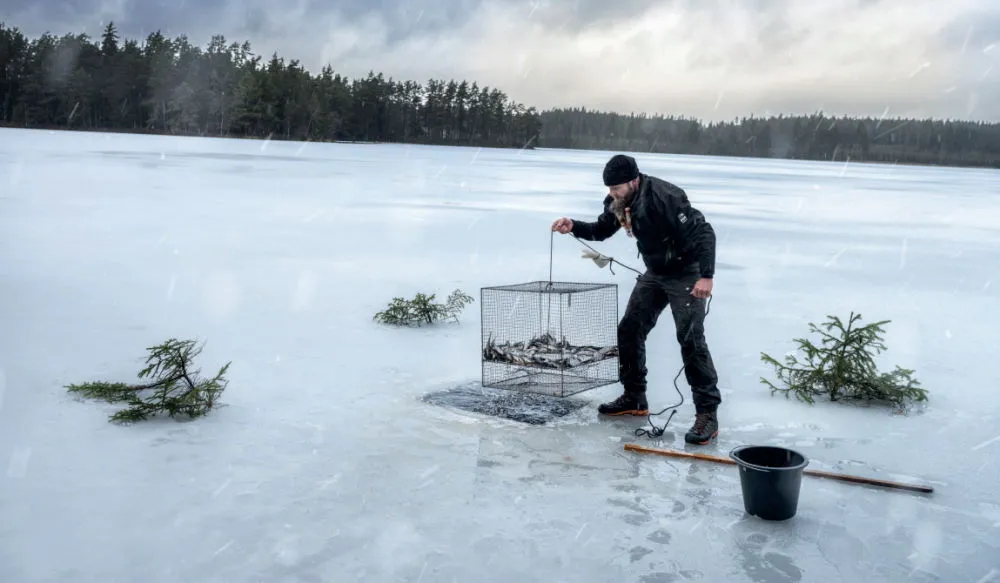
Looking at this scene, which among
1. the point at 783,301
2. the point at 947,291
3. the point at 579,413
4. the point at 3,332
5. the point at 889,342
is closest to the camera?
the point at 579,413

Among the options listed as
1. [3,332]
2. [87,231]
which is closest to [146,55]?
[87,231]

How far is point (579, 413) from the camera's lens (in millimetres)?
5984

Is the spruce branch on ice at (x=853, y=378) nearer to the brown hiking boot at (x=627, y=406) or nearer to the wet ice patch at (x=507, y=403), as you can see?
the brown hiking boot at (x=627, y=406)

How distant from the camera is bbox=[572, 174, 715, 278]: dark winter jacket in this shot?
513 centimetres

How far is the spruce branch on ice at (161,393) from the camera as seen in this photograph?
17.9 ft

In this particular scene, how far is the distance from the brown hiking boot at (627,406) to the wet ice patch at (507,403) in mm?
265

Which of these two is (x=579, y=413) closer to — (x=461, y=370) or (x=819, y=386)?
(x=461, y=370)

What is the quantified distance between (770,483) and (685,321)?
4.59 feet

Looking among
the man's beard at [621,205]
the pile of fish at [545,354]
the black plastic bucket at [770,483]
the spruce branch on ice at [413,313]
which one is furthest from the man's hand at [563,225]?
the spruce branch on ice at [413,313]

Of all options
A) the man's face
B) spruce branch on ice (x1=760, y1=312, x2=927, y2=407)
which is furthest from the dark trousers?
spruce branch on ice (x1=760, y1=312, x2=927, y2=407)

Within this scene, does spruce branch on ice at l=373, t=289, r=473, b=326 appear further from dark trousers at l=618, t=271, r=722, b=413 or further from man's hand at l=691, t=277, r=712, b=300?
man's hand at l=691, t=277, r=712, b=300

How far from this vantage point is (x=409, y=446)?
513cm

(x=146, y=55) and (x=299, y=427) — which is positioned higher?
(x=146, y=55)

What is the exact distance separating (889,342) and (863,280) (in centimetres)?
446
